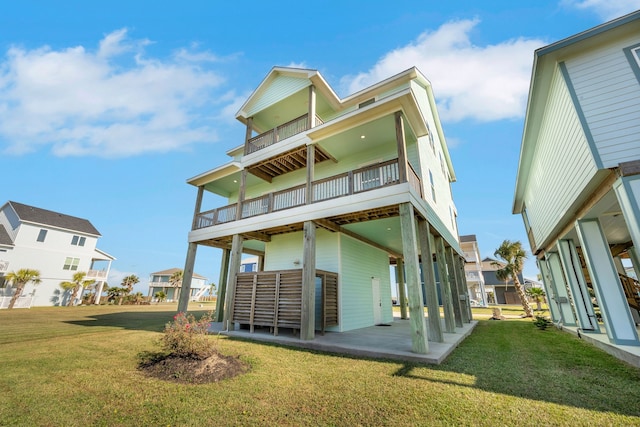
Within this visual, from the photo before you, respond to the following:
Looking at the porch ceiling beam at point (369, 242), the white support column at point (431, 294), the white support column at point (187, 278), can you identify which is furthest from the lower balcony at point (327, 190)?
the porch ceiling beam at point (369, 242)

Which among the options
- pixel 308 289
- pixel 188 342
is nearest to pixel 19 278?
pixel 188 342

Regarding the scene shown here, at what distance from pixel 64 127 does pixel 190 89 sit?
51.2 feet

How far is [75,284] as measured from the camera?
25906 mm

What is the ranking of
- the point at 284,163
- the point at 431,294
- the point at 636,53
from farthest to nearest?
1. the point at 284,163
2. the point at 431,294
3. the point at 636,53

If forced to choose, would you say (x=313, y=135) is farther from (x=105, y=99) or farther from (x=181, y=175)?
(x=105, y=99)

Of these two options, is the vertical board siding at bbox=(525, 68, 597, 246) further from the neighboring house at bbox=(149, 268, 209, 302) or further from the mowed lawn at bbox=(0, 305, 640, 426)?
the neighboring house at bbox=(149, 268, 209, 302)

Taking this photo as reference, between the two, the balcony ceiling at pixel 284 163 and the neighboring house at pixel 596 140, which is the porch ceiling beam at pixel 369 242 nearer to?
the balcony ceiling at pixel 284 163

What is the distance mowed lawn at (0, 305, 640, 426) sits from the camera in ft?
10.2

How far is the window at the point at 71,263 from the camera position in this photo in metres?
26.7

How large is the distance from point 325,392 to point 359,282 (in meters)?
8.37

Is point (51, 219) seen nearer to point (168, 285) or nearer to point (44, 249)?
point (44, 249)

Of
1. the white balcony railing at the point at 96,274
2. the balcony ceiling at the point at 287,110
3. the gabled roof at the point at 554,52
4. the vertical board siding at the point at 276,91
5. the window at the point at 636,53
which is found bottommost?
the white balcony railing at the point at 96,274

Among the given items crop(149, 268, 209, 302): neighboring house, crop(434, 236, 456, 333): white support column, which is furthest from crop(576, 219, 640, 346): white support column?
crop(149, 268, 209, 302): neighboring house

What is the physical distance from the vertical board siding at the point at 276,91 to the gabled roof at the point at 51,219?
94.5ft
